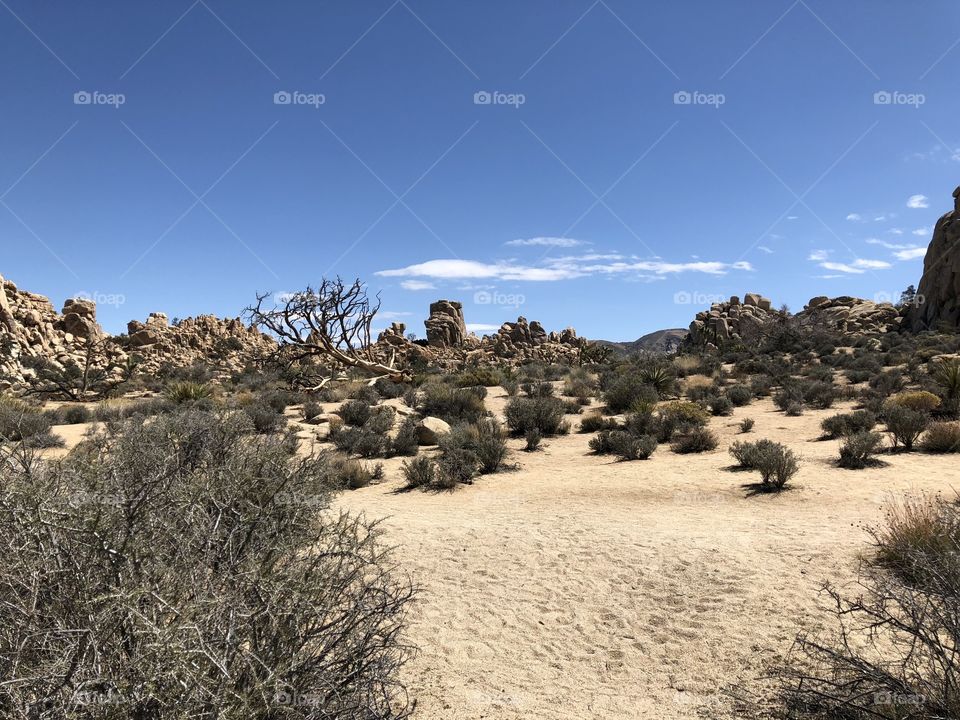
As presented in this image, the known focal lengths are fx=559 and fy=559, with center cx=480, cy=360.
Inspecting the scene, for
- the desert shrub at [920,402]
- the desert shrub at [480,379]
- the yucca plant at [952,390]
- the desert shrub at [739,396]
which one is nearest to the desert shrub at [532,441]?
the desert shrub at [739,396]

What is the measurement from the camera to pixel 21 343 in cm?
3534

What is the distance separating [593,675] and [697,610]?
1.52 metres

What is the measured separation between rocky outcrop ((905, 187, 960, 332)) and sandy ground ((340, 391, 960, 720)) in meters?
42.5

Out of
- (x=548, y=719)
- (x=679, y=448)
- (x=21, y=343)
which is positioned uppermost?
(x=21, y=343)

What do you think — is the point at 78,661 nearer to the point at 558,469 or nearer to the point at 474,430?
the point at 558,469

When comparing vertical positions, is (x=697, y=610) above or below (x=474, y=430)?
below

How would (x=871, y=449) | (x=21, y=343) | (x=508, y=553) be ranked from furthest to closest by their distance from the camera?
(x=21, y=343)
(x=871, y=449)
(x=508, y=553)

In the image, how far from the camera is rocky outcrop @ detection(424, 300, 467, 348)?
59509 millimetres

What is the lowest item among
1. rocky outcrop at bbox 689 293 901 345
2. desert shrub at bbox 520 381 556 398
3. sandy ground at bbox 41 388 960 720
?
sandy ground at bbox 41 388 960 720

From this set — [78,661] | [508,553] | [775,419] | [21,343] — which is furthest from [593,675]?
[21,343]

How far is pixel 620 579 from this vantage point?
623 centimetres

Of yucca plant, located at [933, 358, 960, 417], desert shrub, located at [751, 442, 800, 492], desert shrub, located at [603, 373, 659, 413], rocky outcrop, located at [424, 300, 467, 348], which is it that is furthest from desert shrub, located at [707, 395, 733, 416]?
rocky outcrop, located at [424, 300, 467, 348]

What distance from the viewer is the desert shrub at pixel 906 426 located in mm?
12141

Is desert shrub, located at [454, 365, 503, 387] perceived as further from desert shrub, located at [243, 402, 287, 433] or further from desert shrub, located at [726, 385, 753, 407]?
desert shrub, located at [726, 385, 753, 407]
